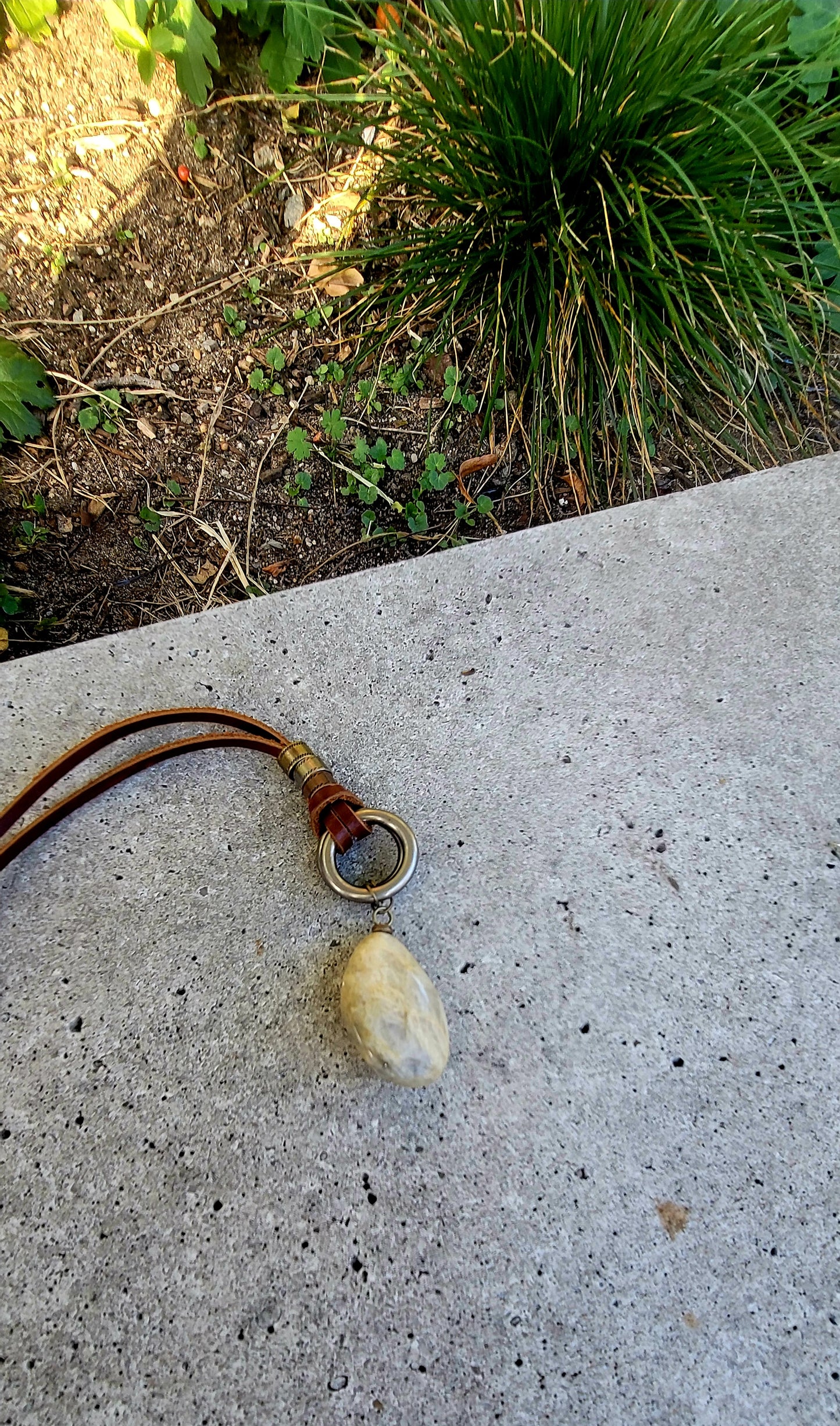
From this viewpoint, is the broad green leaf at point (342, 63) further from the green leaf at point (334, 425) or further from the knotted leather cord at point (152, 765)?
the knotted leather cord at point (152, 765)

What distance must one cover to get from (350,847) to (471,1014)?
27cm

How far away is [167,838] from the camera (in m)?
1.08

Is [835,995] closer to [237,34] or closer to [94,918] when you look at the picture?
[94,918]

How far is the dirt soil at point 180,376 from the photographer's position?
4.50 ft

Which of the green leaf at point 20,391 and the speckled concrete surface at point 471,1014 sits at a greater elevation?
the green leaf at point 20,391

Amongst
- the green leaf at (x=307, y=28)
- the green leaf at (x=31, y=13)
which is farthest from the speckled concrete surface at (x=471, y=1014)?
the green leaf at (x=31, y=13)

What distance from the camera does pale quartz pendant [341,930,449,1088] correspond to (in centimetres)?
90

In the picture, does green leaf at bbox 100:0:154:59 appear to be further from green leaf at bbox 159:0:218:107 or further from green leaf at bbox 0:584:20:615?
green leaf at bbox 0:584:20:615

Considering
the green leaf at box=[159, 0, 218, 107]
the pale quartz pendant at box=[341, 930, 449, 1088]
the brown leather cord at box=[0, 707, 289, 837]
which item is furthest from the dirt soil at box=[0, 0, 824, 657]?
the pale quartz pendant at box=[341, 930, 449, 1088]

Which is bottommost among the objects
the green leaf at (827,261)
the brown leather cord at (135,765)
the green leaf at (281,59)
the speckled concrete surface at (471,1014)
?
the speckled concrete surface at (471,1014)

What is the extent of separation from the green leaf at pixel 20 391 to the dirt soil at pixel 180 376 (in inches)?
1.3

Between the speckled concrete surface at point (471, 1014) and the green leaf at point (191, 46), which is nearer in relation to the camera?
the speckled concrete surface at point (471, 1014)

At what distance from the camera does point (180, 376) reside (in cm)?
142

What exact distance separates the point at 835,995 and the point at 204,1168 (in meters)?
0.86
